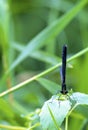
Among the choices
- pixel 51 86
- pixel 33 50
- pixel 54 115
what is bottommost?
pixel 54 115

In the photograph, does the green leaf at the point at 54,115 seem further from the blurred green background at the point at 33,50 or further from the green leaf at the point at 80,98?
the blurred green background at the point at 33,50

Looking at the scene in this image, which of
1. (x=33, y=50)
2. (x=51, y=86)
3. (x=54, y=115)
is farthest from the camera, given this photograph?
(x=33, y=50)

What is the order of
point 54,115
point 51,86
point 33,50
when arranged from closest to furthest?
point 54,115
point 51,86
point 33,50

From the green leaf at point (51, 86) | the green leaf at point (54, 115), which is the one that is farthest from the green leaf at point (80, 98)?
the green leaf at point (51, 86)

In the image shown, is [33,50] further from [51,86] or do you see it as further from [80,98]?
[80,98]

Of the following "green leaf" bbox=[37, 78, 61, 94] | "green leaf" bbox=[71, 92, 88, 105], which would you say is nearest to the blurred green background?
"green leaf" bbox=[37, 78, 61, 94]

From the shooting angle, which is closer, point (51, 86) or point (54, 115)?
point (54, 115)

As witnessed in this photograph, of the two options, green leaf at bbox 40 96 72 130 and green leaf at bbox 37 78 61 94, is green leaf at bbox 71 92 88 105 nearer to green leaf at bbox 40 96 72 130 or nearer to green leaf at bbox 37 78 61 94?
green leaf at bbox 40 96 72 130

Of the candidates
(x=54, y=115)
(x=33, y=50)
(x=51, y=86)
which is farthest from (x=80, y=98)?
(x=33, y=50)
